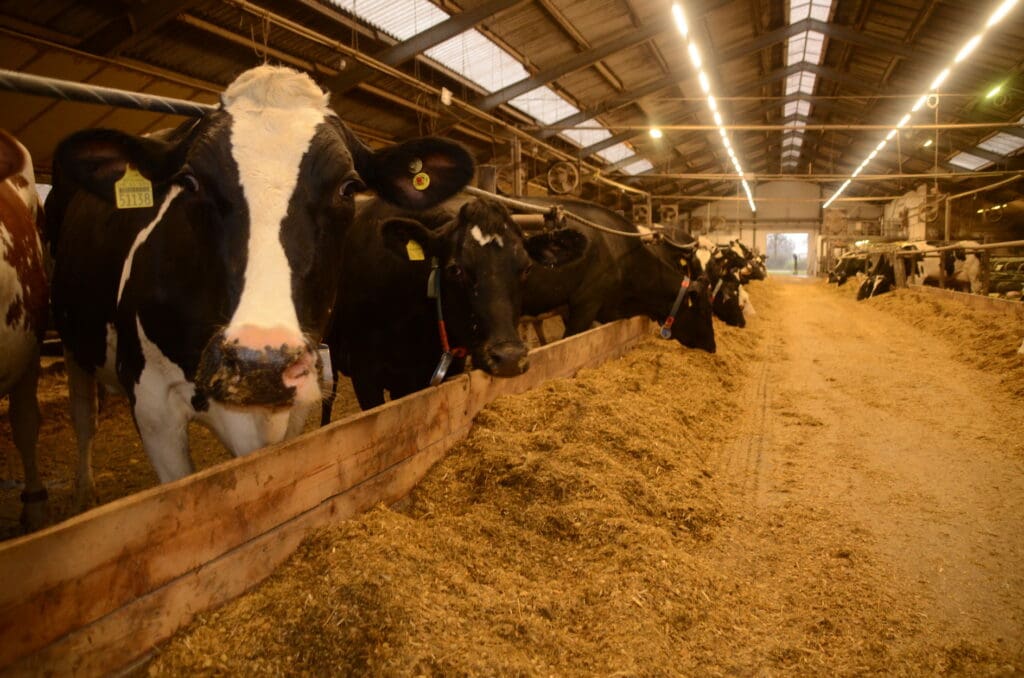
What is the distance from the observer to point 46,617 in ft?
4.52

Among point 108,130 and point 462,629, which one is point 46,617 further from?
point 108,130

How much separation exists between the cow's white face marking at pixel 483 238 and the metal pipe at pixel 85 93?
1594 mm

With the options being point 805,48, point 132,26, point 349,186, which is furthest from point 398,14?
point 805,48

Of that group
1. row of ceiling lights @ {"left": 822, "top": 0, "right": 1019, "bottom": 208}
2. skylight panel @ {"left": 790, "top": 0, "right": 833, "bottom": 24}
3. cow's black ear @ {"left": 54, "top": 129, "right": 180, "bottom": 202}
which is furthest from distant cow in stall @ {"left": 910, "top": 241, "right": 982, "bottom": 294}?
cow's black ear @ {"left": 54, "top": 129, "right": 180, "bottom": 202}

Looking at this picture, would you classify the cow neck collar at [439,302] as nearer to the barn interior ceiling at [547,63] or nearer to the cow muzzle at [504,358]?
the cow muzzle at [504,358]

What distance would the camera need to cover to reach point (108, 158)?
2312 mm

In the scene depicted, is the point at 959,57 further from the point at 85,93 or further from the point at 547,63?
the point at 85,93

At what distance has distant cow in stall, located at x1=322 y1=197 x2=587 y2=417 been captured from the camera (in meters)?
3.65

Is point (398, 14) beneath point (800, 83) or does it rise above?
beneath

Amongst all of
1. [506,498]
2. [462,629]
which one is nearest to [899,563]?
[506,498]

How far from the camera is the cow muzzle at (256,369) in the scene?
5.54 feet

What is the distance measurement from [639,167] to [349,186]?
23405mm

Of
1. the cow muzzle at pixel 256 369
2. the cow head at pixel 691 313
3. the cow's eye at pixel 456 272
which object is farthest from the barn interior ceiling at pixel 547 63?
the cow muzzle at pixel 256 369

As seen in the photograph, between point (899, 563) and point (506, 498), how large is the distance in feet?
5.17
